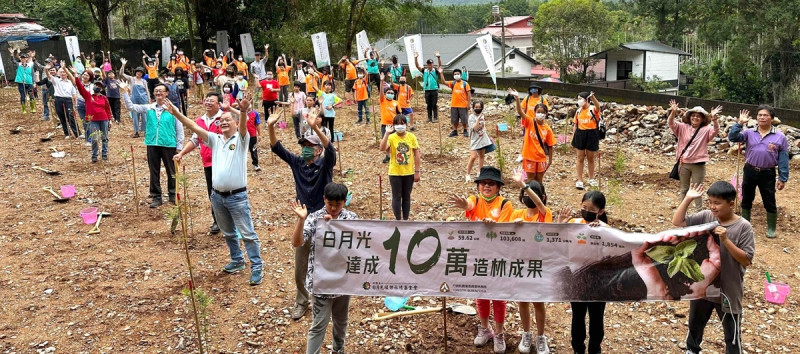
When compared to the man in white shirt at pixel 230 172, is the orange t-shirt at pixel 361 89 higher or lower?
higher

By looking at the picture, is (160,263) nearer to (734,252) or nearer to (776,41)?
(734,252)

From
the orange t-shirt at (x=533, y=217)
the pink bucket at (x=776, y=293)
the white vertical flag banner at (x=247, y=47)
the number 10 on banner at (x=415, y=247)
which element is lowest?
the pink bucket at (x=776, y=293)

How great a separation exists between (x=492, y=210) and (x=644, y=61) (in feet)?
133

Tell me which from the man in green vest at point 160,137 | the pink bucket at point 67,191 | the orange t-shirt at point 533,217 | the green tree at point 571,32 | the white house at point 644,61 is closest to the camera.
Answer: the orange t-shirt at point 533,217

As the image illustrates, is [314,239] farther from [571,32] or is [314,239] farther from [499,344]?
[571,32]

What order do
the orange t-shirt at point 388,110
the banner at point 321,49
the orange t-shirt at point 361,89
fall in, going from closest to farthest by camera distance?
1. the orange t-shirt at point 388,110
2. the orange t-shirt at point 361,89
3. the banner at point 321,49

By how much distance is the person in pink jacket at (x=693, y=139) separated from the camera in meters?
8.48

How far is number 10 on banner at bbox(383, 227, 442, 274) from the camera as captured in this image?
4.98 m

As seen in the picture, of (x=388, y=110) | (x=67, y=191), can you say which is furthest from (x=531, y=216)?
(x=67, y=191)

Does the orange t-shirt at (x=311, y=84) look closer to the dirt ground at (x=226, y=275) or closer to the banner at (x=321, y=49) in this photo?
the dirt ground at (x=226, y=275)

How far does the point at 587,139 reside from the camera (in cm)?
1034

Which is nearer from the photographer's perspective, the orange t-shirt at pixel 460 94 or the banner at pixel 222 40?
the orange t-shirt at pixel 460 94

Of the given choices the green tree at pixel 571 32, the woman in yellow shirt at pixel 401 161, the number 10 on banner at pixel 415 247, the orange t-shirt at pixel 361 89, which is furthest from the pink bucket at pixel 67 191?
the green tree at pixel 571 32

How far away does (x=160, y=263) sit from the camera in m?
7.81
